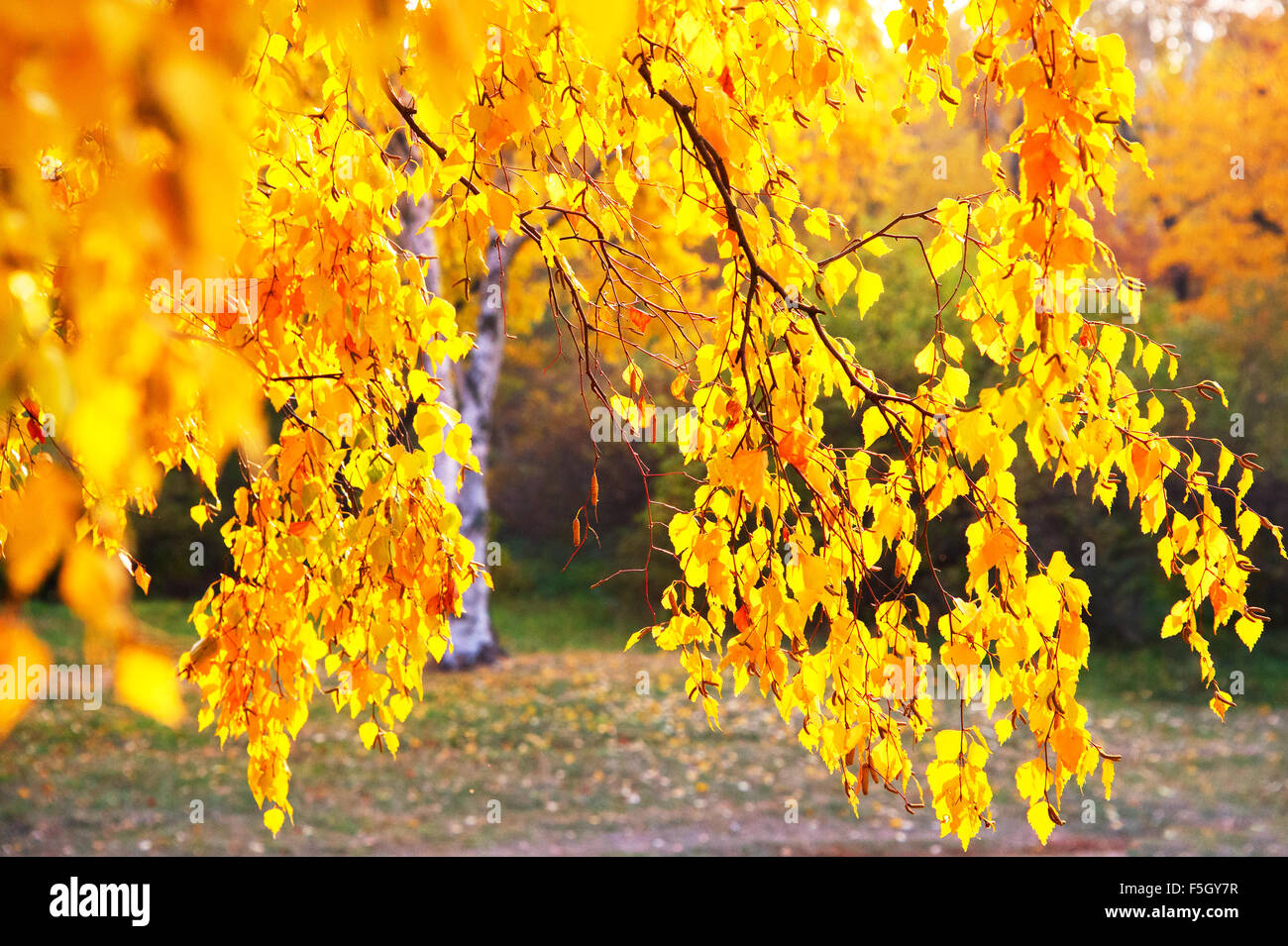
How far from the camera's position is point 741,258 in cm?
208

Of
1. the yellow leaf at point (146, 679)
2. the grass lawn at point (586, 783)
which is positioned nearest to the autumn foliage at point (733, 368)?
the yellow leaf at point (146, 679)

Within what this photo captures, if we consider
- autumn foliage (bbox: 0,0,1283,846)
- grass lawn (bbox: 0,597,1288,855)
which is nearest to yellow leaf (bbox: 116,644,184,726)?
autumn foliage (bbox: 0,0,1283,846)

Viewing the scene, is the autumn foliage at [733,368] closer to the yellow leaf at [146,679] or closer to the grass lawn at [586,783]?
the yellow leaf at [146,679]

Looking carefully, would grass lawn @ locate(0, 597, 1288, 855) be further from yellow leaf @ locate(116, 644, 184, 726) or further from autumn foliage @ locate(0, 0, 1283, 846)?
yellow leaf @ locate(116, 644, 184, 726)

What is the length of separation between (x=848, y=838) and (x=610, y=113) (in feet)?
13.9

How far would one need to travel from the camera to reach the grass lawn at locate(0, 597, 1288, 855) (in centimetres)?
547

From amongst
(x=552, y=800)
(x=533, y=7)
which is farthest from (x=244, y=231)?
(x=552, y=800)

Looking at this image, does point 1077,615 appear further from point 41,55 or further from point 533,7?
point 41,55

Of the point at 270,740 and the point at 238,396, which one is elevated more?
the point at 238,396

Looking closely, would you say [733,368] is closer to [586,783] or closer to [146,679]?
[146,679]

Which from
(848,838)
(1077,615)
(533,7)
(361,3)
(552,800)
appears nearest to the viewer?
(361,3)

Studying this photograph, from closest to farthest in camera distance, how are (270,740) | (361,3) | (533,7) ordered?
(361,3) < (533,7) < (270,740)

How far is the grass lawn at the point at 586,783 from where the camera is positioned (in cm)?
547

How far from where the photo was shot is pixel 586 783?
619cm
